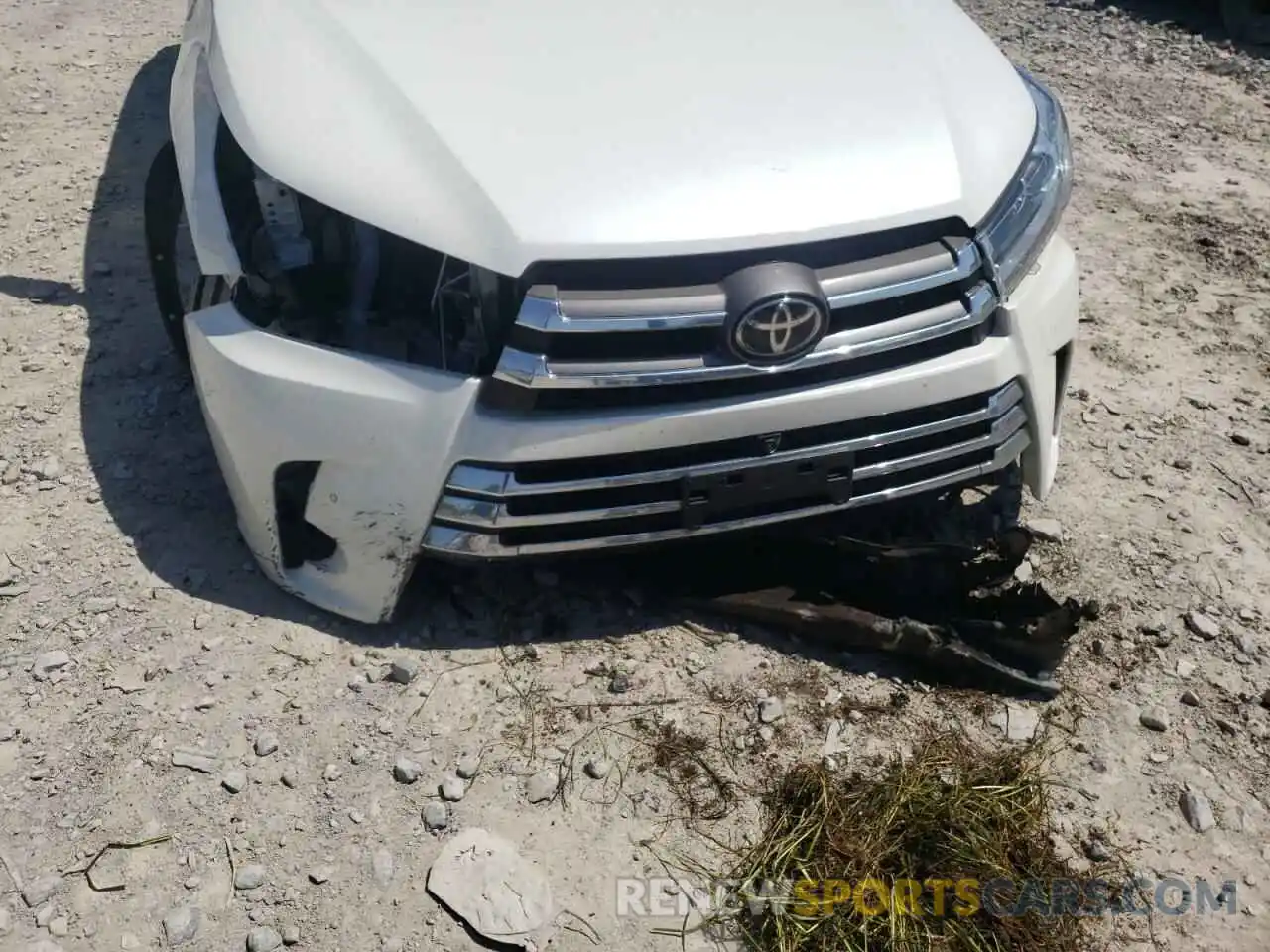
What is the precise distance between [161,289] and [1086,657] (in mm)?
2841

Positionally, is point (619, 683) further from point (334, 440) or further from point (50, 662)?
point (50, 662)

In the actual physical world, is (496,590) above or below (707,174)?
below

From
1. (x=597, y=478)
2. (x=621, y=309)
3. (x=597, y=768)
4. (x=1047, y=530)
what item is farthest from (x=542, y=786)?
(x=1047, y=530)

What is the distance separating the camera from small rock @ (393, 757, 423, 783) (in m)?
2.32

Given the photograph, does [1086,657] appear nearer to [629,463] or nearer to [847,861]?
[847,861]

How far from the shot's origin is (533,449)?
215cm

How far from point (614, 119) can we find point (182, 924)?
183 centimetres

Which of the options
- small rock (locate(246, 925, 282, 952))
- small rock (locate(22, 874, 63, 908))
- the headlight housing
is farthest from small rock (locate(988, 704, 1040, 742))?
small rock (locate(22, 874, 63, 908))

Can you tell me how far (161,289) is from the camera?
3.27 m

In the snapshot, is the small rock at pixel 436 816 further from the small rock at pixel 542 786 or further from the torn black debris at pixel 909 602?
the torn black debris at pixel 909 602

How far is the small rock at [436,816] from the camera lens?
2.25 metres

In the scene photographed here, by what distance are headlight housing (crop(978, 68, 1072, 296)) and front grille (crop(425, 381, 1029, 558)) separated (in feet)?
0.94

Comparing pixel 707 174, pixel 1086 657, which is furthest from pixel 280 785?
pixel 1086 657

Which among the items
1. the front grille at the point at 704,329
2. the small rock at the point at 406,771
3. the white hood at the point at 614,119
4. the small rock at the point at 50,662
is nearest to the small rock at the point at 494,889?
the small rock at the point at 406,771
